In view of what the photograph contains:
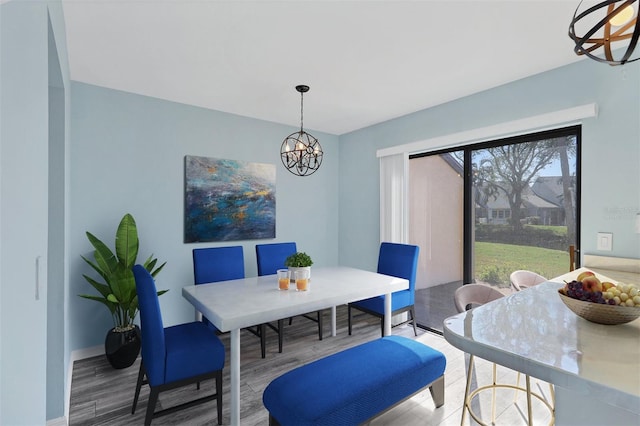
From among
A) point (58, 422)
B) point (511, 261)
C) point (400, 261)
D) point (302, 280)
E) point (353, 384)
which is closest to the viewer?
point (353, 384)

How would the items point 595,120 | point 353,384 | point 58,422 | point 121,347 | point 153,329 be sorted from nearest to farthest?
point 353,384
point 153,329
point 58,422
point 595,120
point 121,347

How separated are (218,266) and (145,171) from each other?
49.4 inches

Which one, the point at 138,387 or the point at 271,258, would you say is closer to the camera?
the point at 138,387

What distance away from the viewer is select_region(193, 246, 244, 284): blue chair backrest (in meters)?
3.02

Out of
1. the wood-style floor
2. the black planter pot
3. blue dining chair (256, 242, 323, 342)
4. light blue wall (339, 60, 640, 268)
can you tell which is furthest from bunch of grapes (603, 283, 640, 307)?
the black planter pot

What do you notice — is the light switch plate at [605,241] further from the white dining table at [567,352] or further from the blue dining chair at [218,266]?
the blue dining chair at [218,266]

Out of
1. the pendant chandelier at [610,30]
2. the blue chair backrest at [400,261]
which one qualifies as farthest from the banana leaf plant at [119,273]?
the pendant chandelier at [610,30]

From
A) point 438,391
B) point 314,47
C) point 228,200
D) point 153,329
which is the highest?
point 314,47

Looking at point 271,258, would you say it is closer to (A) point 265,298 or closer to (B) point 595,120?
(A) point 265,298

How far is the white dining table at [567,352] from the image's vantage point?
2.65 feet

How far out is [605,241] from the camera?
7.78 feet

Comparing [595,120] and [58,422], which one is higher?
[595,120]

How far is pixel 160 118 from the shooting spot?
3.35 metres
